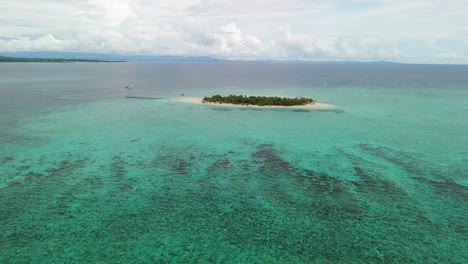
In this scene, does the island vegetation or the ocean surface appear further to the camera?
the island vegetation

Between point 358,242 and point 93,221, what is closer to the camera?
point 358,242

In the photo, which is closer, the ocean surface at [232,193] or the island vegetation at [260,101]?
the ocean surface at [232,193]

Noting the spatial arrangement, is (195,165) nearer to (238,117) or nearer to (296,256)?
(296,256)

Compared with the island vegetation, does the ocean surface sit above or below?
below

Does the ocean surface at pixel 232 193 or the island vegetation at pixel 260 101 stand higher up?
the island vegetation at pixel 260 101

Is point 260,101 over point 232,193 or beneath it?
over

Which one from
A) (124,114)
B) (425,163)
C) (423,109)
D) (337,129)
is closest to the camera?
(425,163)

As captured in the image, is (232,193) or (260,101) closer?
(232,193)

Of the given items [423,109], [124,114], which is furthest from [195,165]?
[423,109]
